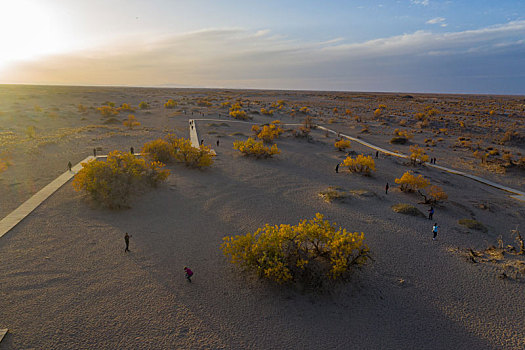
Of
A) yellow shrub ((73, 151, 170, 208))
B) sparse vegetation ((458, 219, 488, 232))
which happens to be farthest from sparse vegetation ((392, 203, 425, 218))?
yellow shrub ((73, 151, 170, 208))

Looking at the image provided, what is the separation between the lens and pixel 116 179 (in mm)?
14688

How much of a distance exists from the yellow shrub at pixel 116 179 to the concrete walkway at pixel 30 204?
1614mm

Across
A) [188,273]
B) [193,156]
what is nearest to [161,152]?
Answer: [193,156]

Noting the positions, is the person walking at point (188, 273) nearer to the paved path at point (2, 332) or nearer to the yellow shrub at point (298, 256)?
the yellow shrub at point (298, 256)

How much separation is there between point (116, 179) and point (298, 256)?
1062cm

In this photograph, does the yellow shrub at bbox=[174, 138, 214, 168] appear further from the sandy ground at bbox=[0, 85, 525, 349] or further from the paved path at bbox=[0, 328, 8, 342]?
the paved path at bbox=[0, 328, 8, 342]

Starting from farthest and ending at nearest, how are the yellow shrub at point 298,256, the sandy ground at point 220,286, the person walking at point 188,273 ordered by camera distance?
the yellow shrub at point 298,256 < the person walking at point 188,273 < the sandy ground at point 220,286

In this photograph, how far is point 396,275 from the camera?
980 cm

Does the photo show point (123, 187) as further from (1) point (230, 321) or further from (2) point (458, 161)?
(2) point (458, 161)

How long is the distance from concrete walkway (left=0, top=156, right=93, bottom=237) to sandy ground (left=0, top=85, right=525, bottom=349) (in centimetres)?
39

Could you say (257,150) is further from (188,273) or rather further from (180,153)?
(188,273)

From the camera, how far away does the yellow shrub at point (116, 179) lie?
45.3ft

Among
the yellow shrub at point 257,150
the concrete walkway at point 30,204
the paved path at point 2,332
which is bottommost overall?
the paved path at point 2,332

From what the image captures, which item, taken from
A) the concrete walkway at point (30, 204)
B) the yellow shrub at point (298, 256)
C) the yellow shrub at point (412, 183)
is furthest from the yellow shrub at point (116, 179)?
the yellow shrub at point (412, 183)
